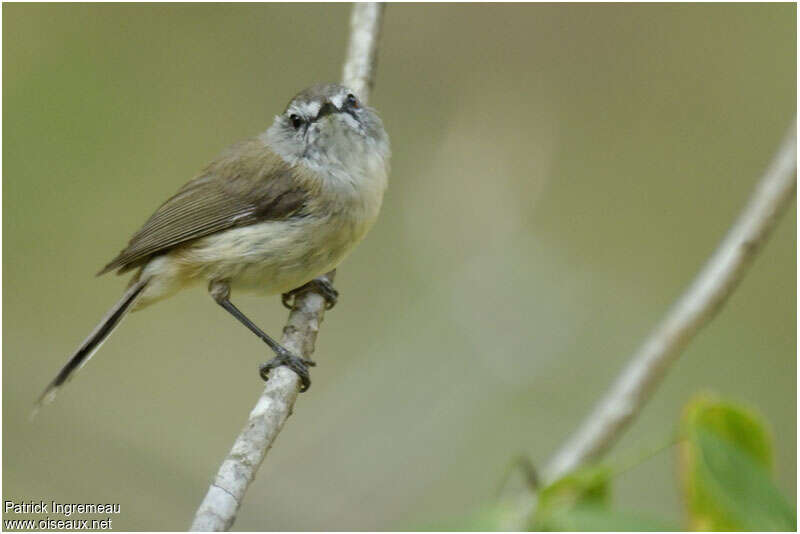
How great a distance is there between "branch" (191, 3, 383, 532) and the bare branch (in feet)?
2.91

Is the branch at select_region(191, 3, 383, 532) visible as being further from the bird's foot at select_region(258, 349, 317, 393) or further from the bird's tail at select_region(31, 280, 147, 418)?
the bird's tail at select_region(31, 280, 147, 418)

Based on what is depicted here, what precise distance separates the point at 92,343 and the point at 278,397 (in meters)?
1.18

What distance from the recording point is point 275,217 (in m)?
3.68

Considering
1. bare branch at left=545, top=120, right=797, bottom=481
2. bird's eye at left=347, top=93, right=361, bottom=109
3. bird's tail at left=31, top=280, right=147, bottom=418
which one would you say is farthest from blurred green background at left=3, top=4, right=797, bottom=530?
bird's eye at left=347, top=93, right=361, bottom=109

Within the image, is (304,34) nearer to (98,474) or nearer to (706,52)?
(706,52)

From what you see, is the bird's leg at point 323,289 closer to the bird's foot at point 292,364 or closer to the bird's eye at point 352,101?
the bird's foot at point 292,364

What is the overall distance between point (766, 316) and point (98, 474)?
4.02 metres

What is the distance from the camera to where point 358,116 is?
3.68m

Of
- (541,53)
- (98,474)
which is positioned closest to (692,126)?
(541,53)

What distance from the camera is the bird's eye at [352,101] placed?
3615mm

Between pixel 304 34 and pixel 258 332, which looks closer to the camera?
pixel 258 332

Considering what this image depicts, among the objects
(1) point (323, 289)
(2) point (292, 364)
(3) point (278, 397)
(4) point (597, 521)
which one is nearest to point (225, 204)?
(1) point (323, 289)

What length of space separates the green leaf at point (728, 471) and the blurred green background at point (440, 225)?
7.59 feet

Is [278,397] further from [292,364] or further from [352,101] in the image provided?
[352,101]
